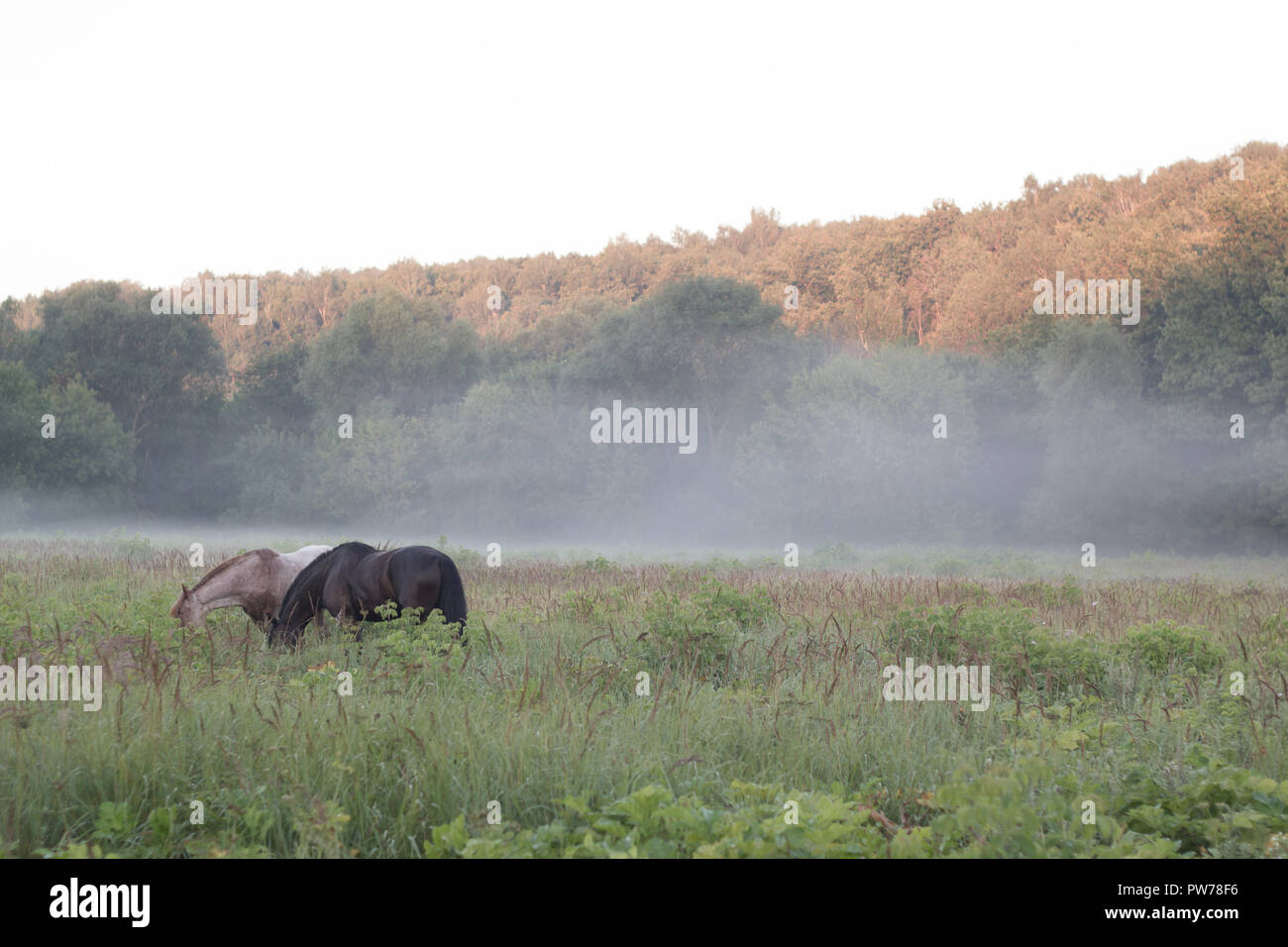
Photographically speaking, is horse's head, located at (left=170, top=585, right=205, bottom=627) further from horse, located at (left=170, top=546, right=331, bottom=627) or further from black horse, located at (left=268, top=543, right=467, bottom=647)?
black horse, located at (left=268, top=543, right=467, bottom=647)

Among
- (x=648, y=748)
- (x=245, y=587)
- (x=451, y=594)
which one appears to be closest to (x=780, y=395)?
(x=245, y=587)

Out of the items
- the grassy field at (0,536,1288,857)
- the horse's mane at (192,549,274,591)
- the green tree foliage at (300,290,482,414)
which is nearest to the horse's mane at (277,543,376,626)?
the grassy field at (0,536,1288,857)

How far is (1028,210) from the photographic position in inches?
2164

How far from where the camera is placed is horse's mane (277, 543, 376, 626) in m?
8.53

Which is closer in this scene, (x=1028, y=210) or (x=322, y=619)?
(x=322, y=619)

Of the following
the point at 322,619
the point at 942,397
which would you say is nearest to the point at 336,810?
the point at 322,619

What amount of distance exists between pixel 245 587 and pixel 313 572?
1.06m

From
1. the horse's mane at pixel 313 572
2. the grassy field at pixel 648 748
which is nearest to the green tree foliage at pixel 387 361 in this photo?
the horse's mane at pixel 313 572

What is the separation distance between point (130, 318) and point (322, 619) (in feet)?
175

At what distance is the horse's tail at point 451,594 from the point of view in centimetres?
823

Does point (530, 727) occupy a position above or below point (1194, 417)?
below

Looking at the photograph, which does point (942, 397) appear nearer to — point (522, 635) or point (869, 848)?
point (522, 635)

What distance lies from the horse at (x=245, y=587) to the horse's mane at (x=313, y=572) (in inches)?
23.7
